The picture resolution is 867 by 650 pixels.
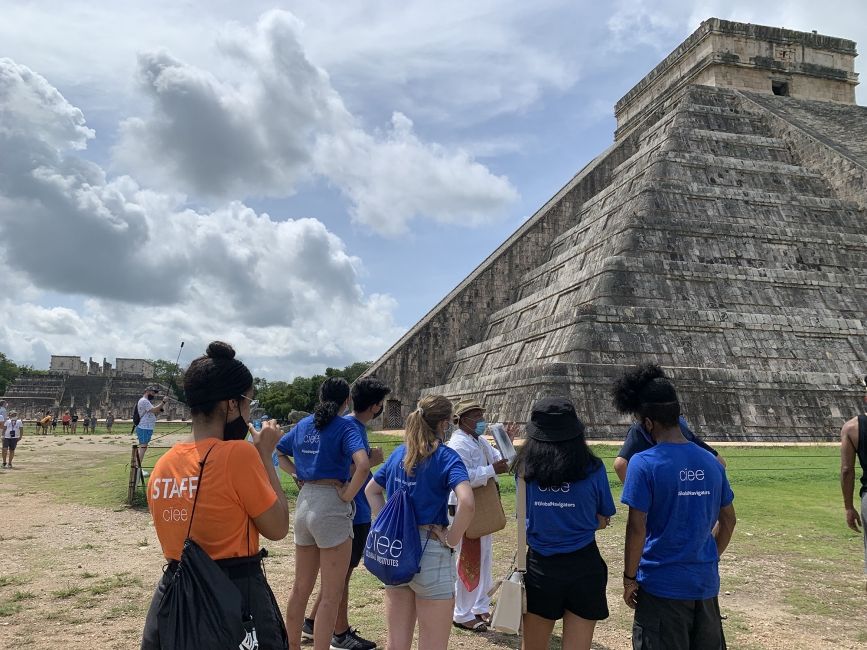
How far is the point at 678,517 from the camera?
3.59 m

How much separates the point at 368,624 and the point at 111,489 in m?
9.77

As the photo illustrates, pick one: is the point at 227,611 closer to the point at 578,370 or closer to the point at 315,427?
the point at 315,427

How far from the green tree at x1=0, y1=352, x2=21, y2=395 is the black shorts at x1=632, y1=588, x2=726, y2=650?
4170 inches

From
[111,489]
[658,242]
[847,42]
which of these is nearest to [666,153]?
[658,242]

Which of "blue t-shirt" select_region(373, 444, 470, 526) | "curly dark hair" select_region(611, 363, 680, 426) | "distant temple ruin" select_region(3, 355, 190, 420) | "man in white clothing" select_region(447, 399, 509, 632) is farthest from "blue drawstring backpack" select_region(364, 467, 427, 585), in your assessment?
"distant temple ruin" select_region(3, 355, 190, 420)

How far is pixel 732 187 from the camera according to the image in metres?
24.5

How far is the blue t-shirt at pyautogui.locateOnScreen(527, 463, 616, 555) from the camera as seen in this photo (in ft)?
13.1

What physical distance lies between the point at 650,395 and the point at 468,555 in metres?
2.72

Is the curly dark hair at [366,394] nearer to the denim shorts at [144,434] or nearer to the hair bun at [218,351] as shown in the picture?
the hair bun at [218,351]

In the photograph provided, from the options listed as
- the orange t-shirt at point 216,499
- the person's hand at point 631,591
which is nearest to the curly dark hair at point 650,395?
the person's hand at point 631,591

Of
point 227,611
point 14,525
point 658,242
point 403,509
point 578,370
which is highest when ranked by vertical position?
point 658,242

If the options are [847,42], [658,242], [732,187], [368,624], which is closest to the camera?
[368,624]

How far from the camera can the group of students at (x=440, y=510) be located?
2947 mm

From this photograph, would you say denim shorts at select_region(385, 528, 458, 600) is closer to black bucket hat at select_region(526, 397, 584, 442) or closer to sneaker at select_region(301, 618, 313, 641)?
black bucket hat at select_region(526, 397, 584, 442)
